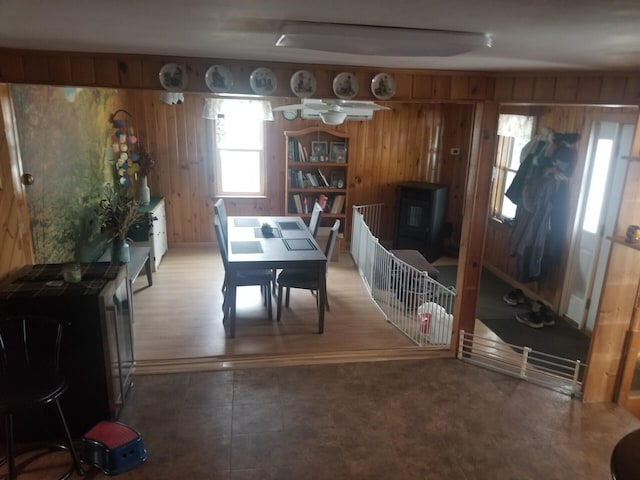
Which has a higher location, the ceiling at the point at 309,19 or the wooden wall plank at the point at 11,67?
the ceiling at the point at 309,19

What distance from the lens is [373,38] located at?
5.48 ft

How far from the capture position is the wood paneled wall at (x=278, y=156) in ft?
21.2

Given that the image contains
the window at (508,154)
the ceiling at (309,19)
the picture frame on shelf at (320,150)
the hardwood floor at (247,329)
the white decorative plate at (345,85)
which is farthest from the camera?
the picture frame on shelf at (320,150)

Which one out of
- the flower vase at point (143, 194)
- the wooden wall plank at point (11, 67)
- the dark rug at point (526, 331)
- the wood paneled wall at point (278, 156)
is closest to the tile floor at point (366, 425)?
the dark rug at point (526, 331)

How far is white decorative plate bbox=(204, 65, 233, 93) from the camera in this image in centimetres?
277

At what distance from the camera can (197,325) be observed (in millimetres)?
4352

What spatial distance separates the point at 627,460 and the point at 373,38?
5.12 feet

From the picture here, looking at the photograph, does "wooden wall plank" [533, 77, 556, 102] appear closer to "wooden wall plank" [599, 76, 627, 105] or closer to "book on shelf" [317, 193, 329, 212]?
"wooden wall plank" [599, 76, 627, 105]

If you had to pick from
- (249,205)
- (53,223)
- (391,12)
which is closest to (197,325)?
(53,223)

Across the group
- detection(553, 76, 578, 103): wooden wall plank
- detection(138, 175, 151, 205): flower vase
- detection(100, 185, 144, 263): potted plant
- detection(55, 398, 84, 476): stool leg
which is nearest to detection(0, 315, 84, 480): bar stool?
detection(55, 398, 84, 476): stool leg

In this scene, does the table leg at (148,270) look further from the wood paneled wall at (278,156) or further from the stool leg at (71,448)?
the stool leg at (71,448)

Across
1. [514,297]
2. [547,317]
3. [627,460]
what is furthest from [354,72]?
[514,297]

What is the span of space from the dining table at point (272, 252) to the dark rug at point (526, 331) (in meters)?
1.91

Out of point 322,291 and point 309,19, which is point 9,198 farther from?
point 322,291
